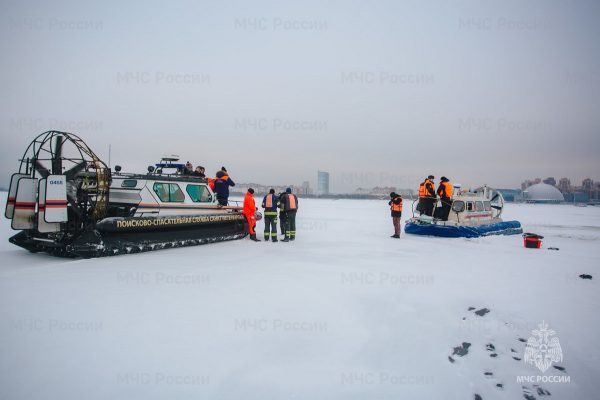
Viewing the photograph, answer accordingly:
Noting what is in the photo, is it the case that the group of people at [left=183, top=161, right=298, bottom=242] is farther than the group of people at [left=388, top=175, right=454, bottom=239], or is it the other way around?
the group of people at [left=388, top=175, right=454, bottom=239]

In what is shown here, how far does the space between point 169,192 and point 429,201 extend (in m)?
8.79

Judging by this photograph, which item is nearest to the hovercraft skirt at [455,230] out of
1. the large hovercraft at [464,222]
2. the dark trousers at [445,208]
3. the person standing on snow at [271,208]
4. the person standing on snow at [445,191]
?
the large hovercraft at [464,222]

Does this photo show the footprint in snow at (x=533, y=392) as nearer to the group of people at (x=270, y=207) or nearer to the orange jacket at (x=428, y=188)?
the group of people at (x=270, y=207)

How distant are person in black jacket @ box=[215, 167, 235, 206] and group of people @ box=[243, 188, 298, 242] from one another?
93 centimetres

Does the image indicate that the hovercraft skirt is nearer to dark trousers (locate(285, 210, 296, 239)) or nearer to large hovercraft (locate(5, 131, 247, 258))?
dark trousers (locate(285, 210, 296, 239))

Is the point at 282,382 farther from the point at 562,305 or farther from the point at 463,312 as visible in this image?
the point at 562,305

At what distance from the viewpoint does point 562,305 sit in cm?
486

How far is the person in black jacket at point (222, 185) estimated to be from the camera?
11.1 meters

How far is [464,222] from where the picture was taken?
1214cm

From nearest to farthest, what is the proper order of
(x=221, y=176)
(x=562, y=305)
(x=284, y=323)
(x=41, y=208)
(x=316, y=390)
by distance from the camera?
(x=316, y=390)
(x=284, y=323)
(x=562, y=305)
(x=41, y=208)
(x=221, y=176)

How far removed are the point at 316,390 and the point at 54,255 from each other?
7.01 meters

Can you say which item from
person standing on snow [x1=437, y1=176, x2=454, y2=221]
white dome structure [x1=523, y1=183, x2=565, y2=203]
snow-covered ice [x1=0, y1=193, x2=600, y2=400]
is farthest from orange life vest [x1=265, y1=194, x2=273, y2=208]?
white dome structure [x1=523, y1=183, x2=565, y2=203]

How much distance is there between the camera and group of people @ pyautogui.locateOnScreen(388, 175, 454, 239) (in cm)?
1126

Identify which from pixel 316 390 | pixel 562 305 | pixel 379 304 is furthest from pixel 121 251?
pixel 562 305
